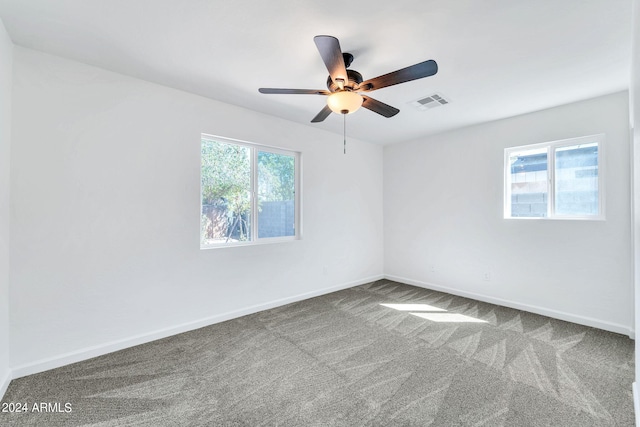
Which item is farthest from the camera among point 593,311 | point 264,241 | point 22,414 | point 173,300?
point 264,241

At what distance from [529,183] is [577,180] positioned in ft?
1.55

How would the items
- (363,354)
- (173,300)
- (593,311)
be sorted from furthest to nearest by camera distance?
(593,311) < (173,300) < (363,354)

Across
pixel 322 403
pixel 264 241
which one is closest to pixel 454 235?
pixel 264 241

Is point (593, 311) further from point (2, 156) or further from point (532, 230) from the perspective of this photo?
point (2, 156)

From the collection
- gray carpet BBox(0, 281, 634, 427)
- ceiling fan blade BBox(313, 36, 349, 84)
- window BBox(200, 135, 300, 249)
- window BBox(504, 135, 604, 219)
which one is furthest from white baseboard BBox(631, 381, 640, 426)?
window BBox(200, 135, 300, 249)

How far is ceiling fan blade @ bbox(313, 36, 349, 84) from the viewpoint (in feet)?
5.11

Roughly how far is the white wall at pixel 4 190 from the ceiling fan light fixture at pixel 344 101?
2292 millimetres

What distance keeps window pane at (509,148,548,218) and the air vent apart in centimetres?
142

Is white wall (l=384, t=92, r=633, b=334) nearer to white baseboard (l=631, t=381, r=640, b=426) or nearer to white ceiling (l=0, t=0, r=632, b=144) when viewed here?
white ceiling (l=0, t=0, r=632, b=144)

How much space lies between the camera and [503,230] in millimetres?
3725

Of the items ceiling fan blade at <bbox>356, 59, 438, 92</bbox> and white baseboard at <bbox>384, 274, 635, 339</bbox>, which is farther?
white baseboard at <bbox>384, 274, 635, 339</bbox>

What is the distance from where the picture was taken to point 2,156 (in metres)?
1.93

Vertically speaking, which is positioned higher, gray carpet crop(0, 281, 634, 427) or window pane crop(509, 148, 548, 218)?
window pane crop(509, 148, 548, 218)

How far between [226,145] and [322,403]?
2.84 metres
